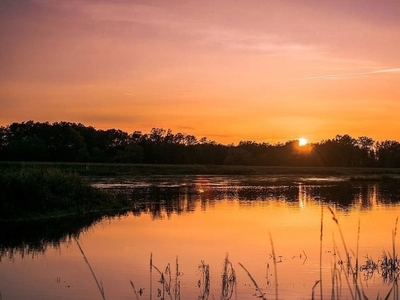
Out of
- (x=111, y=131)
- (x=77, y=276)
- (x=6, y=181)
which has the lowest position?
(x=77, y=276)

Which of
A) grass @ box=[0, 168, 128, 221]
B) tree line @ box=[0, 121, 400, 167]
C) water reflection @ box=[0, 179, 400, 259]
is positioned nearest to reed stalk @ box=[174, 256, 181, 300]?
water reflection @ box=[0, 179, 400, 259]

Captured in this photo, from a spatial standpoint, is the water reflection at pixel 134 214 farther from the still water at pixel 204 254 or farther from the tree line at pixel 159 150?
the tree line at pixel 159 150

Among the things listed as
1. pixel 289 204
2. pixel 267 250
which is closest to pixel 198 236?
pixel 267 250

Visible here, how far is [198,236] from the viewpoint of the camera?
68.6ft

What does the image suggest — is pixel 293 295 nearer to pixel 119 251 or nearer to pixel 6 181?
pixel 119 251

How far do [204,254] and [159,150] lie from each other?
348 feet

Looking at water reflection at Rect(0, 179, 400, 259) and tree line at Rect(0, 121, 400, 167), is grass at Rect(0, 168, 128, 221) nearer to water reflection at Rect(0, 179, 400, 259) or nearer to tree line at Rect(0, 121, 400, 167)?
water reflection at Rect(0, 179, 400, 259)

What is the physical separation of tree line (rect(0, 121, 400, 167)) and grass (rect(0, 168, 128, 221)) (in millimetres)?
70393

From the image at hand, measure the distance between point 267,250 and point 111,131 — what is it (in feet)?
382

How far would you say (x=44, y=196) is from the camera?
28.3 metres

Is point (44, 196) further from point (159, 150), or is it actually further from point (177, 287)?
point (159, 150)

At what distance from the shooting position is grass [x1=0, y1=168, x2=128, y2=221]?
26.3 metres

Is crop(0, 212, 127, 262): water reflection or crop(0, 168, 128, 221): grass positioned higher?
crop(0, 168, 128, 221): grass

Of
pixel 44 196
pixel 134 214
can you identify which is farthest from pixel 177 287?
pixel 44 196
